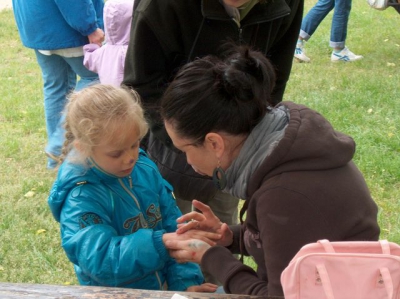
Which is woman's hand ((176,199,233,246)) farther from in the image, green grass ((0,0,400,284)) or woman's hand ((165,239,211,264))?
green grass ((0,0,400,284))

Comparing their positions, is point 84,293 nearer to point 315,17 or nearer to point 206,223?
point 206,223

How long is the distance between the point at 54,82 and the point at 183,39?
7.70 ft

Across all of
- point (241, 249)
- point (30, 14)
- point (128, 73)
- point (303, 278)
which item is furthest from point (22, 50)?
point (303, 278)

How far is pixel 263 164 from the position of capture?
5.31 feet

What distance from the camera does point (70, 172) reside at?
2.02 meters

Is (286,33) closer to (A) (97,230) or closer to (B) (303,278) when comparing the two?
(A) (97,230)

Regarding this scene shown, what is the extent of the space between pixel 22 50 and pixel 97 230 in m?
6.66

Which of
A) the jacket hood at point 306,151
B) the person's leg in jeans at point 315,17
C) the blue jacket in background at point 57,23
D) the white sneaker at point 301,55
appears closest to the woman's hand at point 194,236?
the jacket hood at point 306,151

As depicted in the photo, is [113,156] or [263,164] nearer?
[263,164]

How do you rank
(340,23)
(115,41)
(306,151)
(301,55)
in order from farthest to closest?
1. (301,55)
2. (340,23)
3. (115,41)
4. (306,151)

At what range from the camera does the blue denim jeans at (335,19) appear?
685 centimetres

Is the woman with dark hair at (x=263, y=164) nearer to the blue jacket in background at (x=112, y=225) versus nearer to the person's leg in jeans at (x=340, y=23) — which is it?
the blue jacket in background at (x=112, y=225)

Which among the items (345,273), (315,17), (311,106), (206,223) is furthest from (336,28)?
(345,273)

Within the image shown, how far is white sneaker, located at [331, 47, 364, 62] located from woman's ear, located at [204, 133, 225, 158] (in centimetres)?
544
